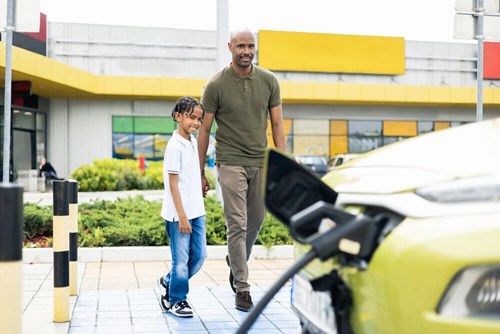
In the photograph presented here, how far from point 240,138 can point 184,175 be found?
624 millimetres

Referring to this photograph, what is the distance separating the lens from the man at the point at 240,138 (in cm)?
509

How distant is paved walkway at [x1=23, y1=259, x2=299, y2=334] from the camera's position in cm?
456

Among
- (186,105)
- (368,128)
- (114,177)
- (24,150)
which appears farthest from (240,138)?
(368,128)

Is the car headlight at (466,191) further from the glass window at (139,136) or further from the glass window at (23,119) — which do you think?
the glass window at (139,136)

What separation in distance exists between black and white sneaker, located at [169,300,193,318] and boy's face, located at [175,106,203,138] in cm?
123

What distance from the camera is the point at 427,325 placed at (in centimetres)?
187

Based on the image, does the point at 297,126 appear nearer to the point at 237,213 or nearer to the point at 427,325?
the point at 237,213

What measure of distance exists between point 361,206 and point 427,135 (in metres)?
0.69

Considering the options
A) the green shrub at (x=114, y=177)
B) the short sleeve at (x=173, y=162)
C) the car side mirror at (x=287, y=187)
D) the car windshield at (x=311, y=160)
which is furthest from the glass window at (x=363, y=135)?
the car side mirror at (x=287, y=187)

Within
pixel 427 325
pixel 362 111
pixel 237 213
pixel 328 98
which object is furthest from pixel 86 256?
pixel 362 111

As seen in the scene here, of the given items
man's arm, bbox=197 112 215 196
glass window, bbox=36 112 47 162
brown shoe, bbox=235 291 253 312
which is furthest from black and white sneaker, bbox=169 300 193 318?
glass window, bbox=36 112 47 162

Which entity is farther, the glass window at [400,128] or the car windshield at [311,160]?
the glass window at [400,128]

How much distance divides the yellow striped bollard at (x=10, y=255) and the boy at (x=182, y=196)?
227cm

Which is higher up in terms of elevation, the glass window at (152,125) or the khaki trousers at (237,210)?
the glass window at (152,125)
